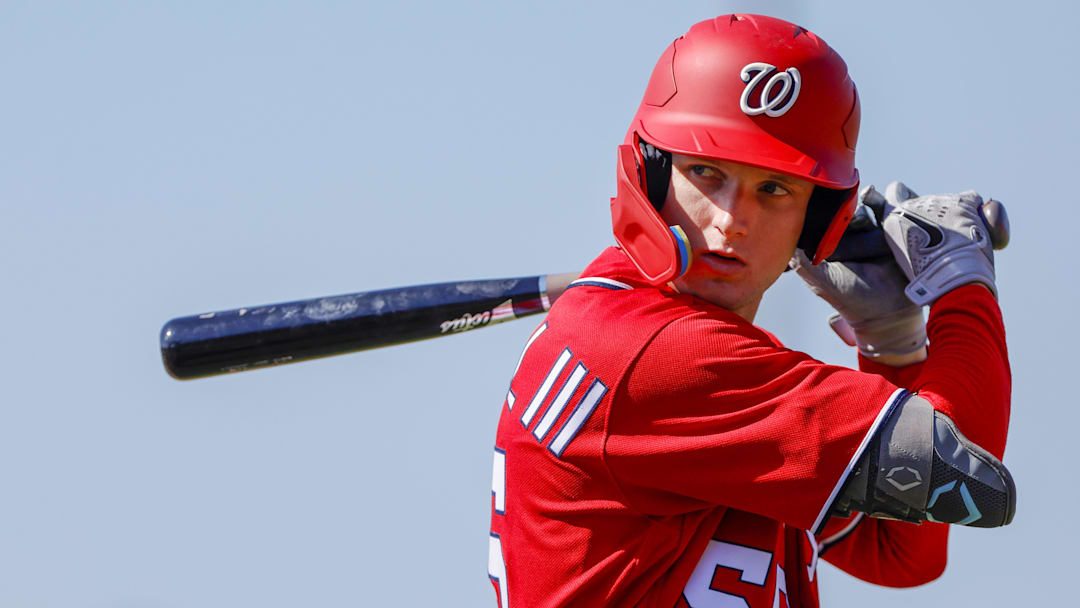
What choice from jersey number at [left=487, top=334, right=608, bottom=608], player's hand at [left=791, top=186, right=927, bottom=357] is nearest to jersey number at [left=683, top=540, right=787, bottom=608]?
jersey number at [left=487, top=334, right=608, bottom=608]

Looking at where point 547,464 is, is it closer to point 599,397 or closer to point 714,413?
point 599,397

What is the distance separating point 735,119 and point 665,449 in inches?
30.5

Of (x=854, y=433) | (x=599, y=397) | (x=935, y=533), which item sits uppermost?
(x=599, y=397)

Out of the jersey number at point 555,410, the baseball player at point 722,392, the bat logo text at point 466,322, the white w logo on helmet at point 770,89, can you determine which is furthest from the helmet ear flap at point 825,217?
the bat logo text at point 466,322

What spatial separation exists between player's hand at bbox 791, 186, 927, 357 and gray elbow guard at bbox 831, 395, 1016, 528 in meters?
0.89

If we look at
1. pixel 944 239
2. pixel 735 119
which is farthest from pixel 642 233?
pixel 944 239

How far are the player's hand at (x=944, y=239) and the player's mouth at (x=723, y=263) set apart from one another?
2.17 feet

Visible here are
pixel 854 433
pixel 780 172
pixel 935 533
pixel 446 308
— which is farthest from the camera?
pixel 446 308

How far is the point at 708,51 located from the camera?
2648mm

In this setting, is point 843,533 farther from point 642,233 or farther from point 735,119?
point 735,119

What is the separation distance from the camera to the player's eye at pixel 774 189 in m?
2.63

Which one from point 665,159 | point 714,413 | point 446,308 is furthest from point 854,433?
point 446,308

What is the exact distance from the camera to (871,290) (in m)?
3.25

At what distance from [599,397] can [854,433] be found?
1.71 feet
